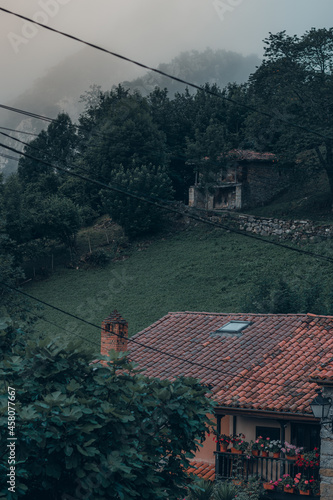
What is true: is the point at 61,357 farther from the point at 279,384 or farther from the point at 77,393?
the point at 279,384

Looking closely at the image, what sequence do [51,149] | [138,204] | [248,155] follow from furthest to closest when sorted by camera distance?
[51,149] → [248,155] → [138,204]

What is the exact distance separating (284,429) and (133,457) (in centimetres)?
806

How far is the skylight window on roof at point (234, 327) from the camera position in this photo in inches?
807

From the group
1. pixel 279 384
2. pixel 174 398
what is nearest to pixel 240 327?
pixel 279 384

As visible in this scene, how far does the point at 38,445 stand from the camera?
8562 mm

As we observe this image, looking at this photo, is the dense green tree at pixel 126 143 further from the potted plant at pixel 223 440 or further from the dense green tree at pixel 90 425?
the dense green tree at pixel 90 425

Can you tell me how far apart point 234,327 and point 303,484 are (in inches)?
249

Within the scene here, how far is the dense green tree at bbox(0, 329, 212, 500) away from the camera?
870 centimetres

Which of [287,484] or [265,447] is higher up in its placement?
[265,447]

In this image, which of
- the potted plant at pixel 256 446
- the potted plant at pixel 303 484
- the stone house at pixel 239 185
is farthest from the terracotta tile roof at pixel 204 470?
the stone house at pixel 239 185

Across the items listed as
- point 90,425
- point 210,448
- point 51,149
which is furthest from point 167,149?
point 90,425

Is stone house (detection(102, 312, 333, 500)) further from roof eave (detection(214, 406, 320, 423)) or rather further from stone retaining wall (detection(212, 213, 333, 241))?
stone retaining wall (detection(212, 213, 333, 241))

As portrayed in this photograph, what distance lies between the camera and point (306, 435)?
1634 cm

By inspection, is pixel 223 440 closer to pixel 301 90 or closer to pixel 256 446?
pixel 256 446
